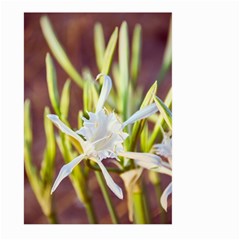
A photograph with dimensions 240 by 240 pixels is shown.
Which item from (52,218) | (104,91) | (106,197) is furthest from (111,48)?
(52,218)

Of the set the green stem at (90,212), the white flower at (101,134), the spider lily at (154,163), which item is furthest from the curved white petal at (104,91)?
the green stem at (90,212)

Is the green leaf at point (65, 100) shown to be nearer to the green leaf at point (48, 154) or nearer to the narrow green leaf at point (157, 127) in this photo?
the green leaf at point (48, 154)

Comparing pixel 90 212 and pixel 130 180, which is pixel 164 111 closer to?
pixel 130 180

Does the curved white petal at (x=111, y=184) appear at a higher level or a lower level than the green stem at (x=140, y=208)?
higher
